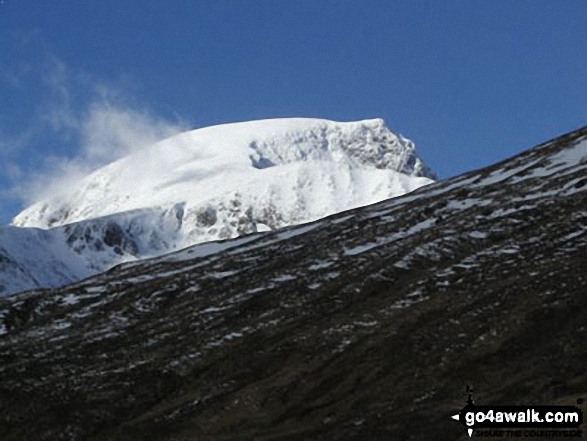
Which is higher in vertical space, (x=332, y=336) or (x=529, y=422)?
(x=332, y=336)

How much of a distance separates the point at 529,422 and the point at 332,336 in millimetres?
37792

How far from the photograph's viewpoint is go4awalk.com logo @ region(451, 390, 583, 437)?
3978 cm

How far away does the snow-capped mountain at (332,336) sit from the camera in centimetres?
6203

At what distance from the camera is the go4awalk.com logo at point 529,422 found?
3978cm

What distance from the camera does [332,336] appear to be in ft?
255

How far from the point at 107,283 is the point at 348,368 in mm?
65942

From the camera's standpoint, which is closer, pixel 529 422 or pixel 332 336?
pixel 529 422

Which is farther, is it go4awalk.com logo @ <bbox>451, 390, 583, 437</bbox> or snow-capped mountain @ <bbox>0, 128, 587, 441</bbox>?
snow-capped mountain @ <bbox>0, 128, 587, 441</bbox>

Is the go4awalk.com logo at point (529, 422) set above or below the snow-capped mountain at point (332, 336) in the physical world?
below

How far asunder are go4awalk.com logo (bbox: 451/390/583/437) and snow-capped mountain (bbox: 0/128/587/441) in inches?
81.1

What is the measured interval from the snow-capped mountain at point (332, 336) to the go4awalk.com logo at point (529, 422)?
81.1 inches

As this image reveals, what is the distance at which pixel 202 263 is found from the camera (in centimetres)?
13150

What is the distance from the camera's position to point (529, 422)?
133ft

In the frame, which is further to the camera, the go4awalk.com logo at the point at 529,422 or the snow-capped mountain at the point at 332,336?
the snow-capped mountain at the point at 332,336
